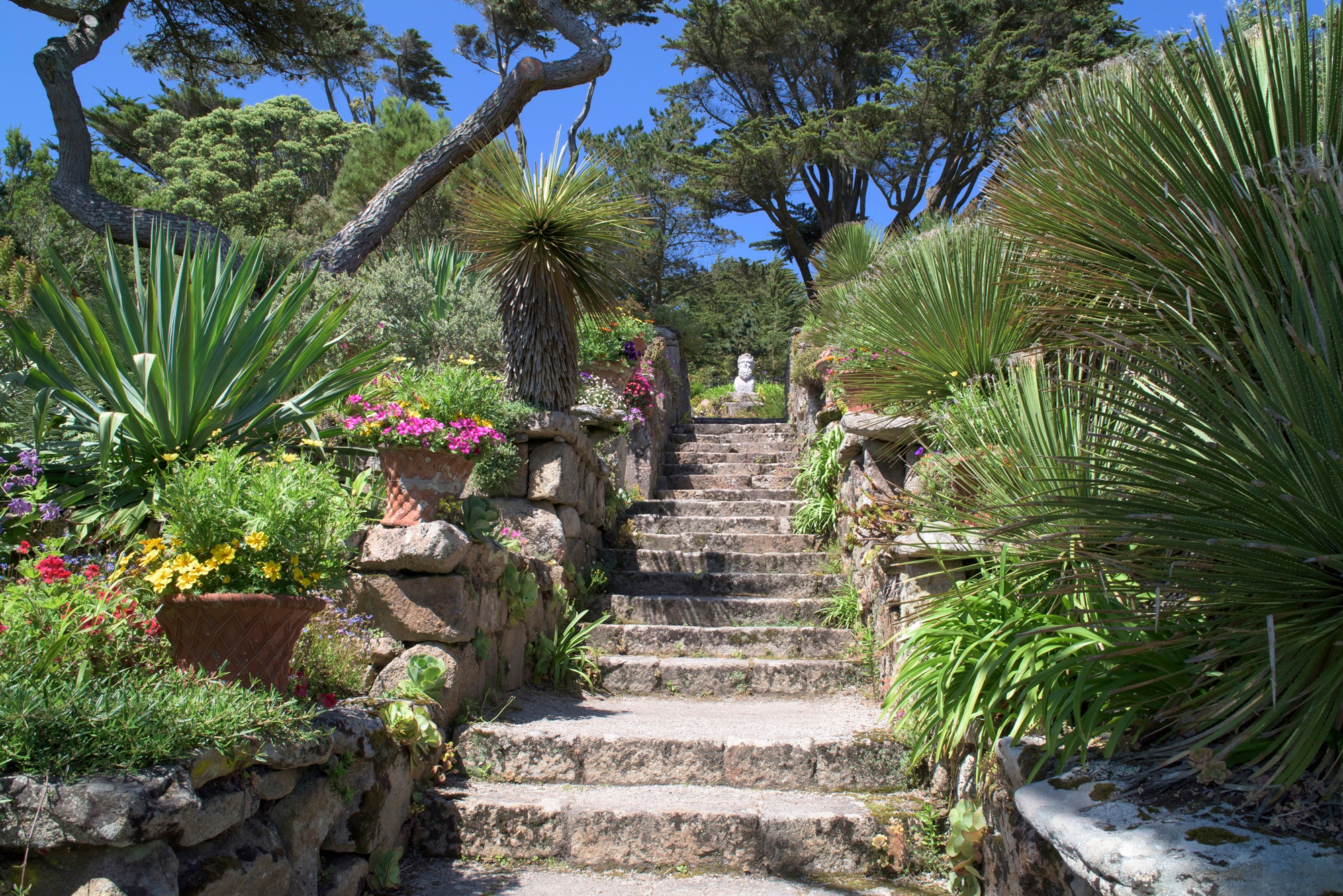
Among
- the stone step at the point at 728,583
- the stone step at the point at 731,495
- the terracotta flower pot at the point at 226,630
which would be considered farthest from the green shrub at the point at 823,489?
the terracotta flower pot at the point at 226,630

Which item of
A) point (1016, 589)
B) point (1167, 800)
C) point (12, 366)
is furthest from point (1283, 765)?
point (12, 366)

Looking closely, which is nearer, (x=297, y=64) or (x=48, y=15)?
(x=48, y=15)

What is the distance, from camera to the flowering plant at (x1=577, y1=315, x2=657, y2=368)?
25.1 ft

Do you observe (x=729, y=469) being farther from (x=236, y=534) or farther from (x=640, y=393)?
(x=236, y=534)

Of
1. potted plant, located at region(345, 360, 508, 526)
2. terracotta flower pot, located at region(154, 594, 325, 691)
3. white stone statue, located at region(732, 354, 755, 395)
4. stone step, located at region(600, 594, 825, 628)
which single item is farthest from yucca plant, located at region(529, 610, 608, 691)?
white stone statue, located at region(732, 354, 755, 395)

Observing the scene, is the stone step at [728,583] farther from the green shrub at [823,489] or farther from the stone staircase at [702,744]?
the green shrub at [823,489]

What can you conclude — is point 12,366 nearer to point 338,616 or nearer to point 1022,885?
point 338,616

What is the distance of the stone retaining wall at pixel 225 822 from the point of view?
172 centimetres

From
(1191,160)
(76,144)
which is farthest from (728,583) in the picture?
(76,144)

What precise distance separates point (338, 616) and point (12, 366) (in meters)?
2.16

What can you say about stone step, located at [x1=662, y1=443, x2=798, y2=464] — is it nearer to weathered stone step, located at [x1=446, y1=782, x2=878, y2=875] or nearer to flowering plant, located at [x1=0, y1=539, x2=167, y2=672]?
weathered stone step, located at [x1=446, y1=782, x2=878, y2=875]

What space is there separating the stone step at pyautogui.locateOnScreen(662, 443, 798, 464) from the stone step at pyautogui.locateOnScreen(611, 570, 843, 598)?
267 cm

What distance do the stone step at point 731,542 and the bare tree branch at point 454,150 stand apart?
13.7 ft

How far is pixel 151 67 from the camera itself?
9156mm
